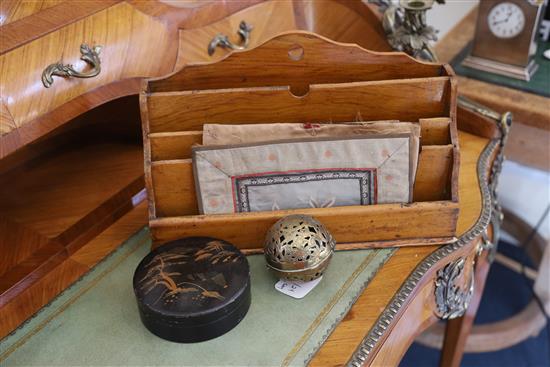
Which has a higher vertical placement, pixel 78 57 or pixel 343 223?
pixel 78 57

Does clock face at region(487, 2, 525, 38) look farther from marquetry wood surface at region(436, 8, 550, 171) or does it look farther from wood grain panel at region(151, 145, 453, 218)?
wood grain panel at region(151, 145, 453, 218)

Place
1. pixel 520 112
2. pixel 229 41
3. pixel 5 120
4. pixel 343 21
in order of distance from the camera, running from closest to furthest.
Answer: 1. pixel 5 120
2. pixel 229 41
3. pixel 343 21
4. pixel 520 112

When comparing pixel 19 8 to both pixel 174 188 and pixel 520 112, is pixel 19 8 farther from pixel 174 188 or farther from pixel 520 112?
pixel 520 112

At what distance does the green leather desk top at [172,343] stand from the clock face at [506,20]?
2.35 feet

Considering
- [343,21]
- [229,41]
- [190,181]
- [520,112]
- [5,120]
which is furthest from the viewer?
[520,112]

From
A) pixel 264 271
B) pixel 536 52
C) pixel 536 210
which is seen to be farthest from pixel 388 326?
pixel 536 210

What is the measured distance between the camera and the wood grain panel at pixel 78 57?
72cm

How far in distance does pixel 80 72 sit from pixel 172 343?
1.22 feet

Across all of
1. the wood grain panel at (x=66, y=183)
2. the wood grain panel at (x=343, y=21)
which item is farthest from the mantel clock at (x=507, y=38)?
the wood grain panel at (x=66, y=183)

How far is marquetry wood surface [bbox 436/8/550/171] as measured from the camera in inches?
47.7

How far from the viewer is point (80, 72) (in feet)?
2.56

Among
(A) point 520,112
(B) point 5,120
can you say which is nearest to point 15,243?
(B) point 5,120

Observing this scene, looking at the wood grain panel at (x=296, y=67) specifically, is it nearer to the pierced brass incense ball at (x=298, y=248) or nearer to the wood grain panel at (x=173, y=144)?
the wood grain panel at (x=173, y=144)

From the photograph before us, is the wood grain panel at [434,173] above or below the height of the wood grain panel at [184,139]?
below
